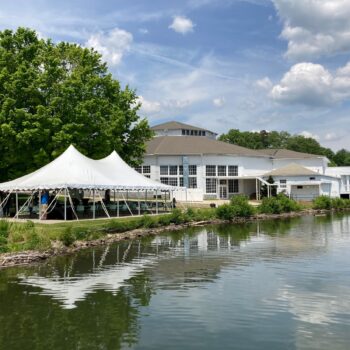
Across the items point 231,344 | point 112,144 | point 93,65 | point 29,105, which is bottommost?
point 231,344

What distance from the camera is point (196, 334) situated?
1027 cm

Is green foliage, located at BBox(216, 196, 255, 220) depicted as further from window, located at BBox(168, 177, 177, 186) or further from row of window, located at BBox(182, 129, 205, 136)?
row of window, located at BBox(182, 129, 205, 136)

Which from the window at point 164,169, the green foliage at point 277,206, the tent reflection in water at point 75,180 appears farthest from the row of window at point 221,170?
the tent reflection in water at point 75,180

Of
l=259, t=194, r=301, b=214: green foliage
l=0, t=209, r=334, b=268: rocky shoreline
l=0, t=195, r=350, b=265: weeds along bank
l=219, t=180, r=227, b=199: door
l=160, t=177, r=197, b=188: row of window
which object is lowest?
l=0, t=209, r=334, b=268: rocky shoreline

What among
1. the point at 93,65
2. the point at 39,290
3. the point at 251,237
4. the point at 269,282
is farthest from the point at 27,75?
the point at 269,282

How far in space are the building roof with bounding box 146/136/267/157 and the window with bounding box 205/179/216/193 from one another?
11.1ft

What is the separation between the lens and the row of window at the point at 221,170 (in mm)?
56125

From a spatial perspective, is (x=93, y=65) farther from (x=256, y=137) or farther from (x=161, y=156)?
(x=256, y=137)

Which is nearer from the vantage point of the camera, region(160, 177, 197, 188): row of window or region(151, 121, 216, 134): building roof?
region(160, 177, 197, 188): row of window

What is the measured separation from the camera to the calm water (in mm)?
10156

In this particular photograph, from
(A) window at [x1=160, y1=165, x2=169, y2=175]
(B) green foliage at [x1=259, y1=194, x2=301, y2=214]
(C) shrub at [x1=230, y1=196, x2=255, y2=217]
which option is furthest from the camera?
(A) window at [x1=160, y1=165, x2=169, y2=175]

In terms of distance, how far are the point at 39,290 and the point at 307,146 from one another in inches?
4071

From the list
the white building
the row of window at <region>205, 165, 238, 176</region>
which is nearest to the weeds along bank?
the white building

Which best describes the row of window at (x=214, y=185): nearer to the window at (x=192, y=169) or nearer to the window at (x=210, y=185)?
the window at (x=210, y=185)
